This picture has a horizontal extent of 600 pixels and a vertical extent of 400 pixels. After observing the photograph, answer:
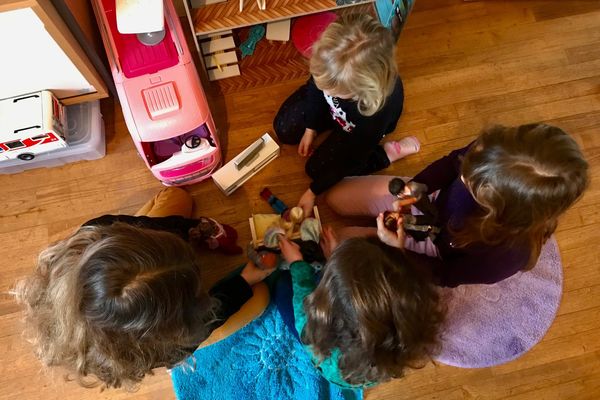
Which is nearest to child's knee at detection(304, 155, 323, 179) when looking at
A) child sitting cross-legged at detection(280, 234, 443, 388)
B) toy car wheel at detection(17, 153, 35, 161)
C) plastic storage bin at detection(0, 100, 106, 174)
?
child sitting cross-legged at detection(280, 234, 443, 388)

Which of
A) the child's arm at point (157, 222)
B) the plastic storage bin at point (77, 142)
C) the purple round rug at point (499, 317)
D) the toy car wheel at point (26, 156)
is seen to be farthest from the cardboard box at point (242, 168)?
the purple round rug at point (499, 317)

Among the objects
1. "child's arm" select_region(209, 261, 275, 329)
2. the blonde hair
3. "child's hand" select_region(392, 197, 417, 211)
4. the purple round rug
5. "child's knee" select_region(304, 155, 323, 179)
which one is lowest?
the purple round rug

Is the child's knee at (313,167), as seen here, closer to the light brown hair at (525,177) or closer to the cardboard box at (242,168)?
the cardboard box at (242,168)

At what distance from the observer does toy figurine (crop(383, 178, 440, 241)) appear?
1066 mm

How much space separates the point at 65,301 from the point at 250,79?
89 cm

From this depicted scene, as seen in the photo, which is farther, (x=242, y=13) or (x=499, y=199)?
(x=242, y=13)

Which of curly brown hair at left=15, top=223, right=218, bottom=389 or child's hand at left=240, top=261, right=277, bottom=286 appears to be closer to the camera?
curly brown hair at left=15, top=223, right=218, bottom=389

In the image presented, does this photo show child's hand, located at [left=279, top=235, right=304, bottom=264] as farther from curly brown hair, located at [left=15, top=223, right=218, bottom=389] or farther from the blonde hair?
the blonde hair

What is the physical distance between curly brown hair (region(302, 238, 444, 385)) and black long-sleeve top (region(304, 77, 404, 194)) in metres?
0.39

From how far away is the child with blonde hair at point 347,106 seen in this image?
98 centimetres

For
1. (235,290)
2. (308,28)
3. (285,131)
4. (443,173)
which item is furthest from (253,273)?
(308,28)

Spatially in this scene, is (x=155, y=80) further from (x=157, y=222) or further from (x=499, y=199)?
(x=499, y=199)

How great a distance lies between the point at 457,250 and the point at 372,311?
1.11 feet

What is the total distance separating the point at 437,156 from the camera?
1442 millimetres
